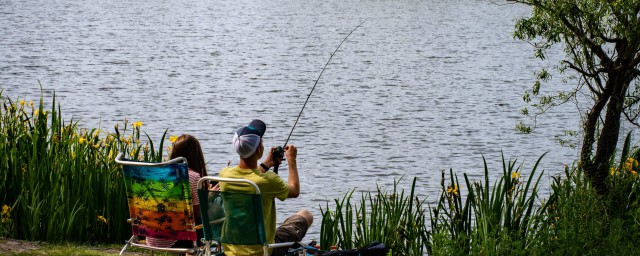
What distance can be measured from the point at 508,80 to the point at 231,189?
2187 centimetres

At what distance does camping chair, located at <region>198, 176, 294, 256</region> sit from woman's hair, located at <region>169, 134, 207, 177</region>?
2.21 feet

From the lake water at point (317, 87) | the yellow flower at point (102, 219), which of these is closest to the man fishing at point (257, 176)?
the yellow flower at point (102, 219)

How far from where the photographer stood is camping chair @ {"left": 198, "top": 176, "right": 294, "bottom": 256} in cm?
570

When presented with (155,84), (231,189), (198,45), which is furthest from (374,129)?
(198,45)

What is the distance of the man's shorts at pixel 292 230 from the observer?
6324mm

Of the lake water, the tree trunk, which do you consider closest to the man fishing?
the tree trunk

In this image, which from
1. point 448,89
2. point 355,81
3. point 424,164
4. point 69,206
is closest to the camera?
point 69,206

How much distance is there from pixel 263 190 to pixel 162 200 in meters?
0.74

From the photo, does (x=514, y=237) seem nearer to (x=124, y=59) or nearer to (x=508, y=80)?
(x=508, y=80)

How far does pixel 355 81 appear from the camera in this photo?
26891 millimetres

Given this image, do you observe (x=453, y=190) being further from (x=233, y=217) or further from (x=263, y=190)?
(x=233, y=217)

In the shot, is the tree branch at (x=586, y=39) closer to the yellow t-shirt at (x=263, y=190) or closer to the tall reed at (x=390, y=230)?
the tall reed at (x=390, y=230)

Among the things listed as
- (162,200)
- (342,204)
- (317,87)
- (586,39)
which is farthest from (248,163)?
(317,87)

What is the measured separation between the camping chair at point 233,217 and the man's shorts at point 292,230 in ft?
1.24
